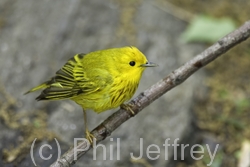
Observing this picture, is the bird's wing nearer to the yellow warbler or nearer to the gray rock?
the yellow warbler

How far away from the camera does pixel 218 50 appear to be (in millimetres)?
4148

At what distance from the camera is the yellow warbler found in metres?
4.21

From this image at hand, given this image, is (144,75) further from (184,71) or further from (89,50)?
(184,71)

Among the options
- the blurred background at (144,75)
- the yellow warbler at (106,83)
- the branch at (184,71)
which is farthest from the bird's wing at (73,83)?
the blurred background at (144,75)

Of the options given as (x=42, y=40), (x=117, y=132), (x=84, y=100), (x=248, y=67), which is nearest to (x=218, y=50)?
(x=84, y=100)

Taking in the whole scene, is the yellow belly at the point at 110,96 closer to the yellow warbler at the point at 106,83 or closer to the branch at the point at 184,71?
the yellow warbler at the point at 106,83

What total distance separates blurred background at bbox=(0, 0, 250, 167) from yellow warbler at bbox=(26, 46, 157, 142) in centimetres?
75

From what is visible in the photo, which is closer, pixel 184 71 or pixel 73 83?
pixel 184 71

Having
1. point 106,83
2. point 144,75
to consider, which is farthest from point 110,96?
point 144,75

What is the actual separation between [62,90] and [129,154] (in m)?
1.18

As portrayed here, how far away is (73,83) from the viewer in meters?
4.48

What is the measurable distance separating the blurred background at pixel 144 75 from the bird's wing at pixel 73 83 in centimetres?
74

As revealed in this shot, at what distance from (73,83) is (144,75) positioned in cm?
181

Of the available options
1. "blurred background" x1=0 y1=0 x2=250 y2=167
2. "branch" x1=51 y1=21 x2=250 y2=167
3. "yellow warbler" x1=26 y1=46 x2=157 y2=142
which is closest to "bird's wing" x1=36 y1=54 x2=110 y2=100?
"yellow warbler" x1=26 y1=46 x2=157 y2=142
